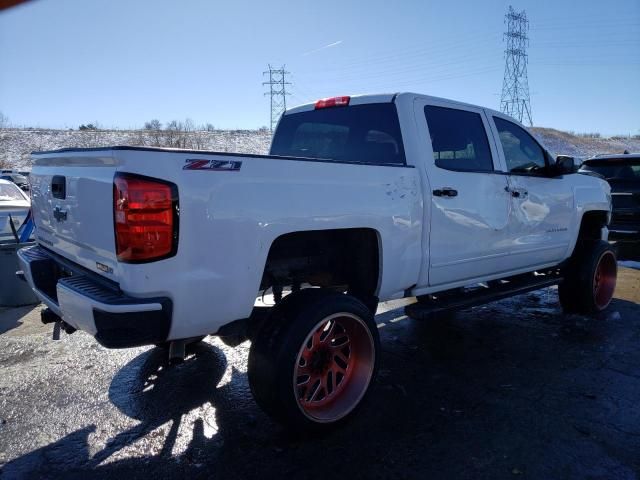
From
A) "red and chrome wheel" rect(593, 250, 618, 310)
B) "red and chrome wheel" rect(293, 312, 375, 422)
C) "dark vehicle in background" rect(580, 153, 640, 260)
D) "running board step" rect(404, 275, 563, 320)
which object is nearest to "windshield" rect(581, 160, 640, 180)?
"dark vehicle in background" rect(580, 153, 640, 260)

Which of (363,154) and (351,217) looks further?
(363,154)

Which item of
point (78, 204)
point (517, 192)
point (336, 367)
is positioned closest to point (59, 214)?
point (78, 204)

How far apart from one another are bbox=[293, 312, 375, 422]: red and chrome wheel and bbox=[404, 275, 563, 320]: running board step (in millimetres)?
635

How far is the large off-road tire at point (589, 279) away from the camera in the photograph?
5172mm

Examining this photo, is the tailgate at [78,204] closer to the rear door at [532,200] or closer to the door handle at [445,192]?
the door handle at [445,192]

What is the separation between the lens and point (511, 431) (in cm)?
290

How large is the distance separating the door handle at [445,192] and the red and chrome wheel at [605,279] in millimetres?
3006

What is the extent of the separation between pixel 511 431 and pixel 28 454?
283cm

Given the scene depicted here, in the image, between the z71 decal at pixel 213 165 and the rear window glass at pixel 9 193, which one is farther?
the rear window glass at pixel 9 193

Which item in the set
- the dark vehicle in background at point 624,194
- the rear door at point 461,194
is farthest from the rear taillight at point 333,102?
the dark vehicle in background at point 624,194

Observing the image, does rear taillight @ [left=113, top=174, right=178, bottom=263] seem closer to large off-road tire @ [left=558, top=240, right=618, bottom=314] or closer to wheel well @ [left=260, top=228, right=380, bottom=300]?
wheel well @ [left=260, top=228, right=380, bottom=300]

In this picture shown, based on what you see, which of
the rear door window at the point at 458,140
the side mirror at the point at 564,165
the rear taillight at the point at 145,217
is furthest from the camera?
the side mirror at the point at 564,165

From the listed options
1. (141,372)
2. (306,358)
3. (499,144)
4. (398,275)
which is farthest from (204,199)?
(499,144)

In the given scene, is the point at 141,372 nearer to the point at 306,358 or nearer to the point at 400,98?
the point at 306,358
